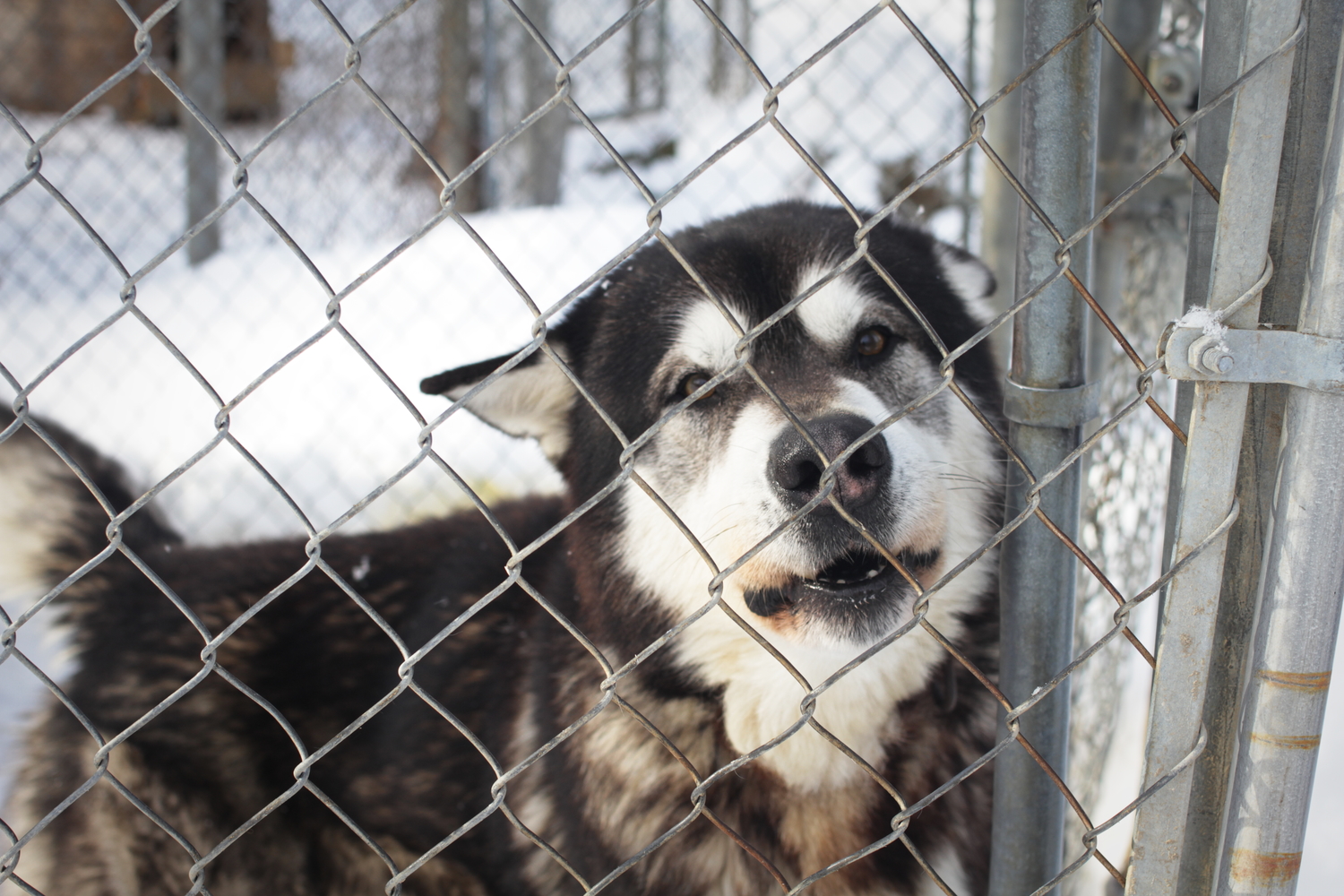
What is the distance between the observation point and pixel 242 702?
2.55 metres

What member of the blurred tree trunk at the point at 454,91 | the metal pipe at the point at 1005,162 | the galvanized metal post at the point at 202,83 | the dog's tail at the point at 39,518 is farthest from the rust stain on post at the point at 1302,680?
the blurred tree trunk at the point at 454,91

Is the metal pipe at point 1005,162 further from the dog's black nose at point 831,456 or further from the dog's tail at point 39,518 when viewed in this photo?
the dog's tail at point 39,518

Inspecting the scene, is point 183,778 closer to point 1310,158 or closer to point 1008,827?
point 1008,827

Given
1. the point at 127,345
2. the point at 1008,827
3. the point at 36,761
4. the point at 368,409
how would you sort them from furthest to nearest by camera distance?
1. the point at 127,345
2. the point at 368,409
3. the point at 36,761
4. the point at 1008,827

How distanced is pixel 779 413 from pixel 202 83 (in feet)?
18.5

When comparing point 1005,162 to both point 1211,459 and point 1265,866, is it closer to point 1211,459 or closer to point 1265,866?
→ point 1211,459

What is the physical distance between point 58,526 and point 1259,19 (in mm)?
2800

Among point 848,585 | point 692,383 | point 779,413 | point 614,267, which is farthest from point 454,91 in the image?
point 614,267

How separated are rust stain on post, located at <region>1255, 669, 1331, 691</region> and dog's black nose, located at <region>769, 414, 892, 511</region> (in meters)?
0.63

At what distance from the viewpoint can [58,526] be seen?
2.48m

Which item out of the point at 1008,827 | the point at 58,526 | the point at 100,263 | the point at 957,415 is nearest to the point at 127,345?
the point at 100,263

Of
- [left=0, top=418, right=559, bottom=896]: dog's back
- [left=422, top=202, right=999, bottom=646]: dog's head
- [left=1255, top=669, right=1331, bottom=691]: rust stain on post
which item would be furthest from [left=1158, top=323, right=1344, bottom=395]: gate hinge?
[left=0, top=418, right=559, bottom=896]: dog's back

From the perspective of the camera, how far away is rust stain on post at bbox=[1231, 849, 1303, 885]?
123 cm

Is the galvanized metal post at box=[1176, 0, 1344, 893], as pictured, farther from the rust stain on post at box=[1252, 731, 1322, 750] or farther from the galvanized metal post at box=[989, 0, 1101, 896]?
the galvanized metal post at box=[989, 0, 1101, 896]
